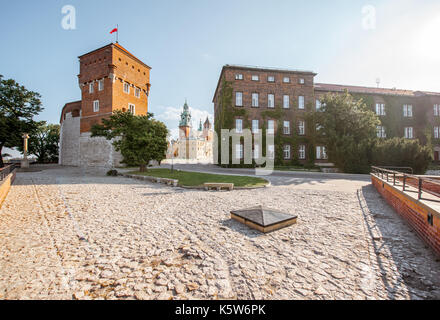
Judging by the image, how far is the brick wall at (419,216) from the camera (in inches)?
150

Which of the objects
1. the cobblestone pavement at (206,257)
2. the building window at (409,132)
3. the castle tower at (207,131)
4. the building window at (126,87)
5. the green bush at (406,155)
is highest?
the castle tower at (207,131)

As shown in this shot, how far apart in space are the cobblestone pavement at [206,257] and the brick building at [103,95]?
27800mm

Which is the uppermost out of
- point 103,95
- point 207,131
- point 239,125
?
point 207,131

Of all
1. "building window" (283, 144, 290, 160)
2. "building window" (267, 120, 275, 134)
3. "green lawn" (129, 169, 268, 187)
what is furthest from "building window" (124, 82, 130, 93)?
"building window" (283, 144, 290, 160)

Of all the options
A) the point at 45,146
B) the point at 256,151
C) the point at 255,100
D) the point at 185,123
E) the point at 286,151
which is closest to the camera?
the point at 256,151

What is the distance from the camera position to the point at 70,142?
118ft

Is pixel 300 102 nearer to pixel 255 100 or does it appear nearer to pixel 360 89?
pixel 255 100

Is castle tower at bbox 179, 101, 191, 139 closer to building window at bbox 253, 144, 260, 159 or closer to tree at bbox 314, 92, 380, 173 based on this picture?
building window at bbox 253, 144, 260, 159

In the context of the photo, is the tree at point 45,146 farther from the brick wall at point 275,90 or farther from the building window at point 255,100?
the building window at point 255,100

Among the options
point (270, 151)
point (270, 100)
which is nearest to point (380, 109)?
point (270, 100)

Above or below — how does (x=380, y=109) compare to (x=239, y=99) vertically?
below

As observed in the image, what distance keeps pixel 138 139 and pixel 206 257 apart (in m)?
17.3

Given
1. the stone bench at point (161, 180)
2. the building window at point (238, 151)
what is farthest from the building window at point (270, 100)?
the stone bench at point (161, 180)
